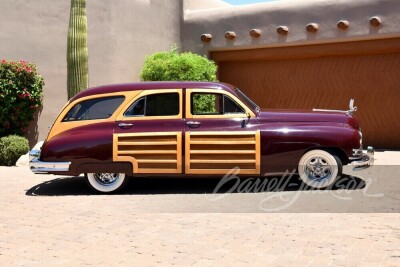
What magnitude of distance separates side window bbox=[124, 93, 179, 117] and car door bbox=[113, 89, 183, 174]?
2 centimetres

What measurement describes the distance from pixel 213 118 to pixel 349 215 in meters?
2.73

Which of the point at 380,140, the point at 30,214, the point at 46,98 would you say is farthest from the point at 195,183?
the point at 380,140

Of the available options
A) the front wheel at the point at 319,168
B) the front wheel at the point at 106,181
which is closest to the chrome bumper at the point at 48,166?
the front wheel at the point at 106,181

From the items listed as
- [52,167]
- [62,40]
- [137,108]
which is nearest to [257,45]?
[62,40]

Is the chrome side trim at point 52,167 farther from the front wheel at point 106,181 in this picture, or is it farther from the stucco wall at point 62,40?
the stucco wall at point 62,40

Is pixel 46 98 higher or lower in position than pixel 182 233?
higher

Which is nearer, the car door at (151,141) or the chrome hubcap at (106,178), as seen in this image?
the car door at (151,141)

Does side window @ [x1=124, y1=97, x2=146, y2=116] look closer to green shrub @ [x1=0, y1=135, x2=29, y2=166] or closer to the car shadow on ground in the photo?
the car shadow on ground

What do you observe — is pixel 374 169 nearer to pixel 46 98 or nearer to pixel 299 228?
pixel 299 228

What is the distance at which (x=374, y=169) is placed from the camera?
10.4m

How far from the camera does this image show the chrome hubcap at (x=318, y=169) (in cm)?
816

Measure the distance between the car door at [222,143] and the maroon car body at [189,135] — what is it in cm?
2

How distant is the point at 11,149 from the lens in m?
12.3

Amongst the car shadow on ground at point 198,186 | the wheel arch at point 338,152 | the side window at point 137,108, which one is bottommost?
the car shadow on ground at point 198,186
